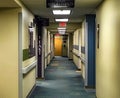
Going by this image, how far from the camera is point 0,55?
6.59 metres

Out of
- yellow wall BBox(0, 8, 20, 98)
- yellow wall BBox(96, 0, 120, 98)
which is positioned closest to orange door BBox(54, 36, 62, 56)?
yellow wall BBox(0, 8, 20, 98)

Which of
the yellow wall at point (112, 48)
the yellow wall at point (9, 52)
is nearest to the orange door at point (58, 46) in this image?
the yellow wall at point (9, 52)

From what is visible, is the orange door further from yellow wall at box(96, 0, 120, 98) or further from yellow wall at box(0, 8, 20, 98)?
yellow wall at box(96, 0, 120, 98)

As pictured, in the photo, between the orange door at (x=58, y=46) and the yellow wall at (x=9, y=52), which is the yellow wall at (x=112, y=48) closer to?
the yellow wall at (x=9, y=52)

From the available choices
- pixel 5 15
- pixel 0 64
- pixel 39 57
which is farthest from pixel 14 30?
pixel 39 57

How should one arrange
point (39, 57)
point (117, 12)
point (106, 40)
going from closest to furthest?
point (117, 12) → point (106, 40) → point (39, 57)

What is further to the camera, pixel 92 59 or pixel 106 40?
pixel 92 59

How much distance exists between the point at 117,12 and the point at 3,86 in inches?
147

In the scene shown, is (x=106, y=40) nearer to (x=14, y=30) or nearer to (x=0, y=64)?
(x=14, y=30)

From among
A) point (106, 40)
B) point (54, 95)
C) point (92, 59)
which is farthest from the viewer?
point (92, 59)

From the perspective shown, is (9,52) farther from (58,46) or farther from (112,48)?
(58,46)

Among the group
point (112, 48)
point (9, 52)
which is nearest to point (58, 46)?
point (9, 52)

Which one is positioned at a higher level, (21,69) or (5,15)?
(5,15)

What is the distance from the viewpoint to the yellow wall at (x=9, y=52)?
6.49m
